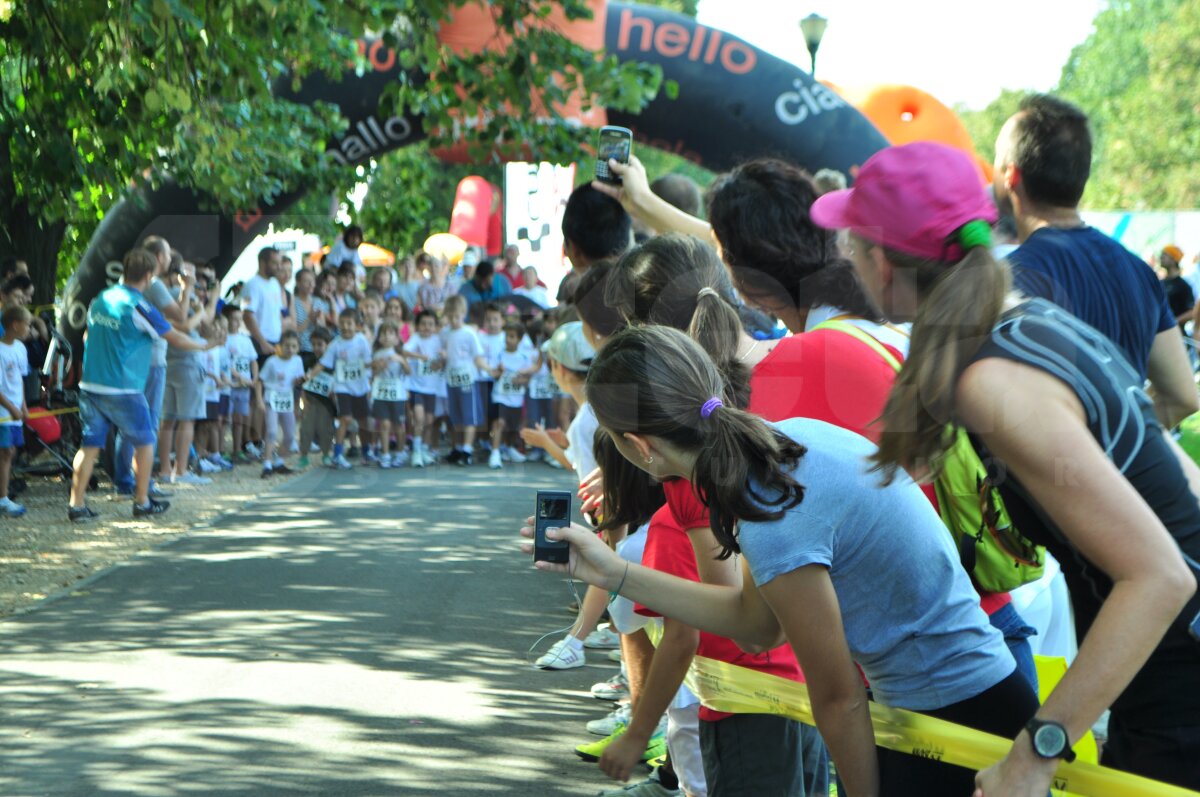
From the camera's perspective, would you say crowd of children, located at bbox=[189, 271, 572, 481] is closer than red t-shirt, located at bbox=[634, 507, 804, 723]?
No

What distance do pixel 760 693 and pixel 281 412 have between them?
12.3 meters

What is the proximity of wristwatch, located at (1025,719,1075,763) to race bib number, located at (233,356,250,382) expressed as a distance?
13441 mm

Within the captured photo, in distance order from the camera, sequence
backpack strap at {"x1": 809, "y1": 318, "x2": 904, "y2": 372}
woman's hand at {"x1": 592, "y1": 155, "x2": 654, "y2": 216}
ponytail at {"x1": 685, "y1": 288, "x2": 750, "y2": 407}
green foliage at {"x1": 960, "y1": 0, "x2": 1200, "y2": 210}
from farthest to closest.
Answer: green foliage at {"x1": 960, "y1": 0, "x2": 1200, "y2": 210}
woman's hand at {"x1": 592, "y1": 155, "x2": 654, "y2": 216}
ponytail at {"x1": 685, "y1": 288, "x2": 750, "y2": 407}
backpack strap at {"x1": 809, "y1": 318, "x2": 904, "y2": 372}

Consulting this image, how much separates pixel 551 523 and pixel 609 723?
3.01 metres

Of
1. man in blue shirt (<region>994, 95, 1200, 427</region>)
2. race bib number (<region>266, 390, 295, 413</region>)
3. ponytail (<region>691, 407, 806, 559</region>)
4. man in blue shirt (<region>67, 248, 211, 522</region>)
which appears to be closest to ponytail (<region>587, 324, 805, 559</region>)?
ponytail (<region>691, 407, 806, 559</region>)

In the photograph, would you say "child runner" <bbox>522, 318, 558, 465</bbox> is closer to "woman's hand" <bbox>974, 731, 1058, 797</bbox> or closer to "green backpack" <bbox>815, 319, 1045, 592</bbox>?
"green backpack" <bbox>815, 319, 1045, 592</bbox>

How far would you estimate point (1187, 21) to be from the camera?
51.5 metres

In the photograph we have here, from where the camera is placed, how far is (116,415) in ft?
35.8

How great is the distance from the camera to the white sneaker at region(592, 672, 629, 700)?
6.14 metres

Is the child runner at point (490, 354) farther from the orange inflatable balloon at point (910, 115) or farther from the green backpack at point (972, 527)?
the green backpack at point (972, 527)

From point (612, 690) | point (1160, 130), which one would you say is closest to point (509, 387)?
point (612, 690)

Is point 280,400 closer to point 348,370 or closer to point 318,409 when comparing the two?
point 318,409

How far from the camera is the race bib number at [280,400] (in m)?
14.6

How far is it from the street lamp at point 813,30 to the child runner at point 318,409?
25.4 feet
